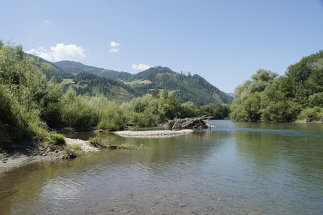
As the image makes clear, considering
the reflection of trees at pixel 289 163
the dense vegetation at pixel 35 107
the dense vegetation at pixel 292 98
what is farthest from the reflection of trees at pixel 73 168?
the dense vegetation at pixel 292 98

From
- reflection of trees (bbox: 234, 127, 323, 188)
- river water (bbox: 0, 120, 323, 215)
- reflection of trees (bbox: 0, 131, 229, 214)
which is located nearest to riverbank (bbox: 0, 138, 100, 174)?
reflection of trees (bbox: 0, 131, 229, 214)

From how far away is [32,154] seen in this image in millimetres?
21656

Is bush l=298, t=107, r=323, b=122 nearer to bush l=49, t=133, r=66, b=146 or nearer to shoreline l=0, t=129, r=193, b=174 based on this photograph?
shoreline l=0, t=129, r=193, b=174

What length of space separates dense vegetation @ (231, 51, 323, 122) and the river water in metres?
90.0

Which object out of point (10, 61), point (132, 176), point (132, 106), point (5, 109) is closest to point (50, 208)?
point (132, 176)

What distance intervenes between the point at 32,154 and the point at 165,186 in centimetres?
1205

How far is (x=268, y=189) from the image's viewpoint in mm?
15266

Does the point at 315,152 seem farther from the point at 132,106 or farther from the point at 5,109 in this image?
the point at 132,106

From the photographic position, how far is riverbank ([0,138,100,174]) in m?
19.2

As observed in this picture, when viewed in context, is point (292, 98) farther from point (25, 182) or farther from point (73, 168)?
point (25, 182)

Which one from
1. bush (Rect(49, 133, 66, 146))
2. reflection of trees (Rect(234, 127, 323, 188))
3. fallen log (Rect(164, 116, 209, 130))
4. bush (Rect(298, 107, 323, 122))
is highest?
bush (Rect(298, 107, 323, 122))

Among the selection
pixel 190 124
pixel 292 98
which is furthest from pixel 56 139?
pixel 292 98

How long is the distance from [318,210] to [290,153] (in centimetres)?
1703

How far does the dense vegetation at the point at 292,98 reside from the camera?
347 ft
